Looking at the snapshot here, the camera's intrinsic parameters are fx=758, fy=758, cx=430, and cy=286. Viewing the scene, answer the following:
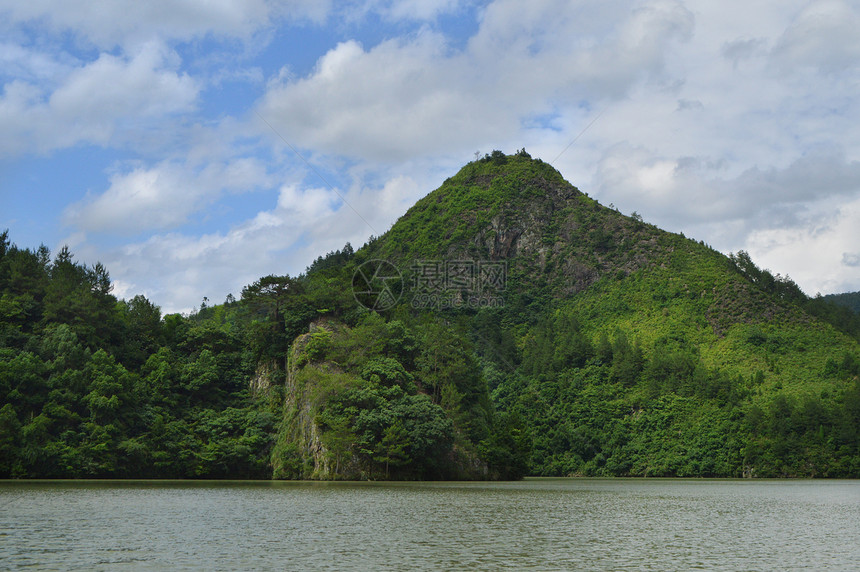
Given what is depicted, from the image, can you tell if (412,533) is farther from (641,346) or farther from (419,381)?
(641,346)

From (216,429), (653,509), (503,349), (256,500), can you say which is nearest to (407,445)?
(216,429)

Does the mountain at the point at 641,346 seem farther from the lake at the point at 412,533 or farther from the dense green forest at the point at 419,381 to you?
the lake at the point at 412,533

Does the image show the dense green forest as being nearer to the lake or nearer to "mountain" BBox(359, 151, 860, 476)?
"mountain" BBox(359, 151, 860, 476)

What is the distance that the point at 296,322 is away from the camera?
318 feet

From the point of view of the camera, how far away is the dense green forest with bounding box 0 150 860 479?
263 feet

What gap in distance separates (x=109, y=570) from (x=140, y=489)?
41.4 meters

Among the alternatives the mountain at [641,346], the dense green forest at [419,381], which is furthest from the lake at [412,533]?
the mountain at [641,346]

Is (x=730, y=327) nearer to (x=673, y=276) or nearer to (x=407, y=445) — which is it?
(x=673, y=276)

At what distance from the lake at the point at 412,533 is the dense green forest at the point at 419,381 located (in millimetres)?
28735

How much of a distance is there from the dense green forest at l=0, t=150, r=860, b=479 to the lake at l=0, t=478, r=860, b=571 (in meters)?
28.7

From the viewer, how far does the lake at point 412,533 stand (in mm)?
24297

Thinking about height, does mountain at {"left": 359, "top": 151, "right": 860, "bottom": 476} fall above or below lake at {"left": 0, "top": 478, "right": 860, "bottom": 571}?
above

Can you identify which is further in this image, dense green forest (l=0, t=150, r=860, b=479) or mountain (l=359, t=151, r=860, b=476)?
mountain (l=359, t=151, r=860, b=476)

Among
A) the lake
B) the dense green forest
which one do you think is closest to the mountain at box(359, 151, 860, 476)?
the dense green forest
